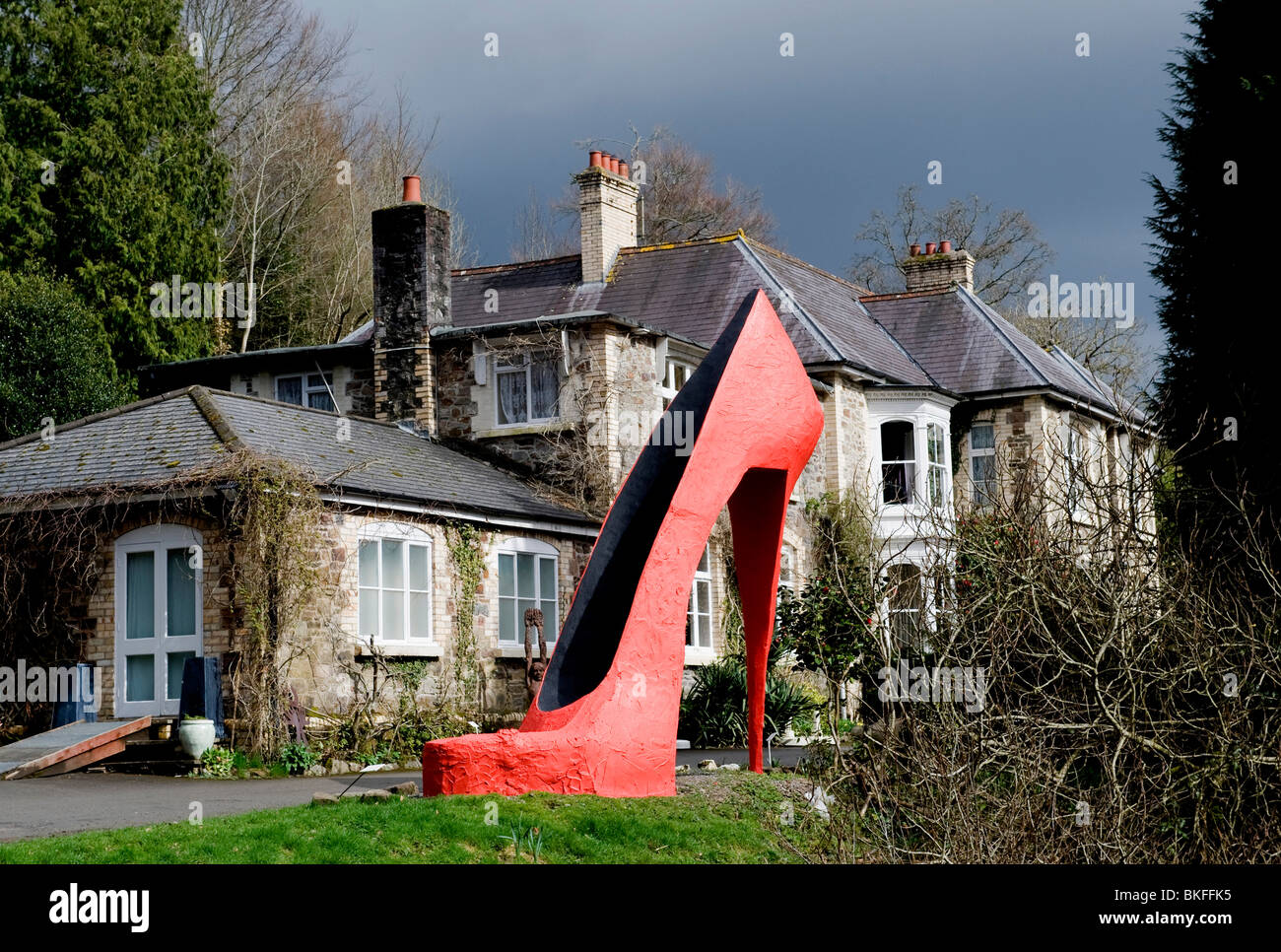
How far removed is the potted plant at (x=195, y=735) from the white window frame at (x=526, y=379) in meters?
7.99

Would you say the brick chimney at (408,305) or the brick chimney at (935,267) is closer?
the brick chimney at (408,305)

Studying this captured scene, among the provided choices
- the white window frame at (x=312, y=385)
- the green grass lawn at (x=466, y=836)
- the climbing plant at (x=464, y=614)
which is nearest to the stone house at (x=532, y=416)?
the white window frame at (x=312, y=385)

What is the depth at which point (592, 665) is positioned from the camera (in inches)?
443

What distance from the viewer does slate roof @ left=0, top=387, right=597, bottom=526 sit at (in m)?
18.0

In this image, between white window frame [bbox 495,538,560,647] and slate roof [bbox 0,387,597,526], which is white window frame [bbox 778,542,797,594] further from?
white window frame [bbox 495,538,560,647]

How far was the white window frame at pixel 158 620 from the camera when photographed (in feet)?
57.4

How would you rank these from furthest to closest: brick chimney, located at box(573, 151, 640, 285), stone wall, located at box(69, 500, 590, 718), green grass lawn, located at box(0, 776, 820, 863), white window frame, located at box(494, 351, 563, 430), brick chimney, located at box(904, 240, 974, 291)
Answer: brick chimney, located at box(904, 240, 974, 291), brick chimney, located at box(573, 151, 640, 285), white window frame, located at box(494, 351, 563, 430), stone wall, located at box(69, 500, 590, 718), green grass lawn, located at box(0, 776, 820, 863)

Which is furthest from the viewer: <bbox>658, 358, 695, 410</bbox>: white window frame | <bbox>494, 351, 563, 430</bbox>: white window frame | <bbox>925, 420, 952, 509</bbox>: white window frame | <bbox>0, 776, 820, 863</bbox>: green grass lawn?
<bbox>925, 420, 952, 509</bbox>: white window frame

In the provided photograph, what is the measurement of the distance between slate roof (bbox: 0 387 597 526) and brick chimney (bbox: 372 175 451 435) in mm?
1484

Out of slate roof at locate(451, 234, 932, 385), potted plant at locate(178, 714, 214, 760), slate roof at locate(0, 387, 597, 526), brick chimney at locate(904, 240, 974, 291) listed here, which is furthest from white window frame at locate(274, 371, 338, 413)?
brick chimney at locate(904, 240, 974, 291)

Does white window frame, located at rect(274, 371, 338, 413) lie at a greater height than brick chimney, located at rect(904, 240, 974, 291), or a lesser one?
lesser

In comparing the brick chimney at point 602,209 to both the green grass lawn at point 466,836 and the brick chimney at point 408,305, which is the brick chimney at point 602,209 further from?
the green grass lawn at point 466,836

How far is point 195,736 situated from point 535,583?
20.0ft
